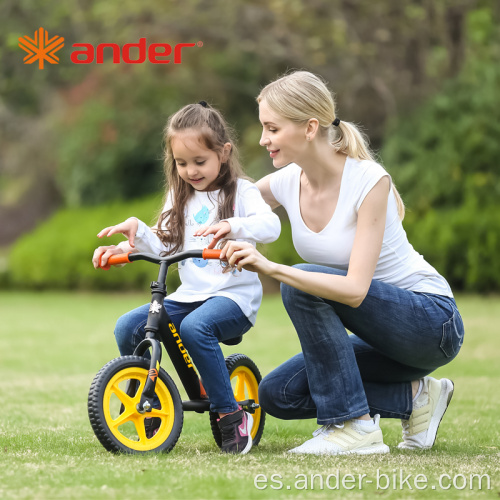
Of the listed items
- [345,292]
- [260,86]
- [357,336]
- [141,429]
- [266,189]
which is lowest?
[141,429]

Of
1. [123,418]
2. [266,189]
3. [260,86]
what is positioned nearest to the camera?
[123,418]

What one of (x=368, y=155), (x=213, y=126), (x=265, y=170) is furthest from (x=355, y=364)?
(x=265, y=170)

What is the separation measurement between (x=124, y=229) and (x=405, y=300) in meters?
1.21

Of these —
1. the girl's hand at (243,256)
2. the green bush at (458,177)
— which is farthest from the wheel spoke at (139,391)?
the green bush at (458,177)

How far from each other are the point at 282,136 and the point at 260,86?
43.0ft

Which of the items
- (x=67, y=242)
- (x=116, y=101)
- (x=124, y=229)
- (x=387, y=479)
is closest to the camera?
(x=387, y=479)

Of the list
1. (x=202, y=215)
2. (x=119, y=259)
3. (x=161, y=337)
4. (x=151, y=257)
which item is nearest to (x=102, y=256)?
(x=119, y=259)

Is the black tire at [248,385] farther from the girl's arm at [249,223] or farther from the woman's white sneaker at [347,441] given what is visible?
the girl's arm at [249,223]

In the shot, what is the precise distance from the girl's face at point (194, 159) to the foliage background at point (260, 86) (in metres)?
5.37

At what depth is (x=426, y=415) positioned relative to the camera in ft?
12.8

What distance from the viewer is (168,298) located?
148 inches

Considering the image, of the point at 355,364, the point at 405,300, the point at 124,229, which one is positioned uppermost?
the point at 124,229

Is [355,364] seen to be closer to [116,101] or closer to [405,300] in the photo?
[405,300]

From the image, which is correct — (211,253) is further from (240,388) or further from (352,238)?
(240,388)
